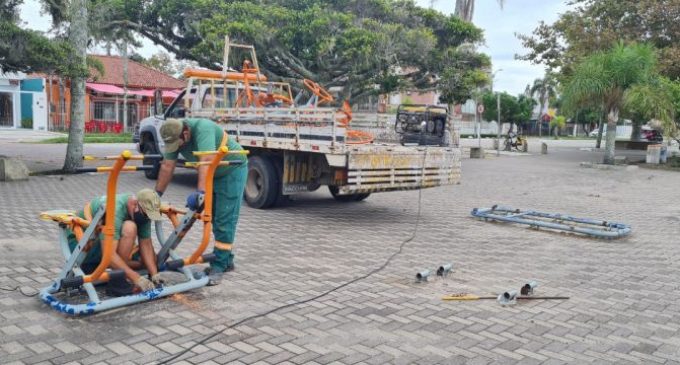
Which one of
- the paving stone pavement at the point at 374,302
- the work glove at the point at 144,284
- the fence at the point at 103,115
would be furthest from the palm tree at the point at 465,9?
the work glove at the point at 144,284

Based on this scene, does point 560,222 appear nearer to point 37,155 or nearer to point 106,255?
point 106,255

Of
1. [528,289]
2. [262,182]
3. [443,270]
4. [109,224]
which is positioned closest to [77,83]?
[262,182]

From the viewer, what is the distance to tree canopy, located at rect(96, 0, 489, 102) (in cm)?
1794

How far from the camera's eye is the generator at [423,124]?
11776 mm

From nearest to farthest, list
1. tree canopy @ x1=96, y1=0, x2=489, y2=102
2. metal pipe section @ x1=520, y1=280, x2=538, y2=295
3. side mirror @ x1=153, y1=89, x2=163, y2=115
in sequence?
metal pipe section @ x1=520, y1=280, x2=538, y2=295 → side mirror @ x1=153, y1=89, x2=163, y2=115 → tree canopy @ x1=96, y1=0, x2=489, y2=102

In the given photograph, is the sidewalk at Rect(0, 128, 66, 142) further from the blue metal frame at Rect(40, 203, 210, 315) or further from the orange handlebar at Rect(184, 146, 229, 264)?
the orange handlebar at Rect(184, 146, 229, 264)

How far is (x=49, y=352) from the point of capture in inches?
151

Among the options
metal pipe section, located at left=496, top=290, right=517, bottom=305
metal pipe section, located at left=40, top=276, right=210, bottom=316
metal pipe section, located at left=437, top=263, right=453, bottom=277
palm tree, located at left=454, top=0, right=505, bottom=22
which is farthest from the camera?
palm tree, located at left=454, top=0, right=505, bottom=22

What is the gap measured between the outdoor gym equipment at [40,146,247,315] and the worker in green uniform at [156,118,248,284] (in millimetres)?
350

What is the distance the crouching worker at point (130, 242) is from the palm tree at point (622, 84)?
19.7 meters

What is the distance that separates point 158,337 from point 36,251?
2.88 metres

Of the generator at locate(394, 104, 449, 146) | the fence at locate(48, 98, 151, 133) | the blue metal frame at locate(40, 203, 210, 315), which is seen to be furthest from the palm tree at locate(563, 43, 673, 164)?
the fence at locate(48, 98, 151, 133)

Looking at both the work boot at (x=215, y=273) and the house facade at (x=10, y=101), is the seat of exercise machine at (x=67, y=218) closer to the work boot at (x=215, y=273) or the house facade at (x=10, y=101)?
the work boot at (x=215, y=273)

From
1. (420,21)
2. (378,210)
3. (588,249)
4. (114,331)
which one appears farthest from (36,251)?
(420,21)
